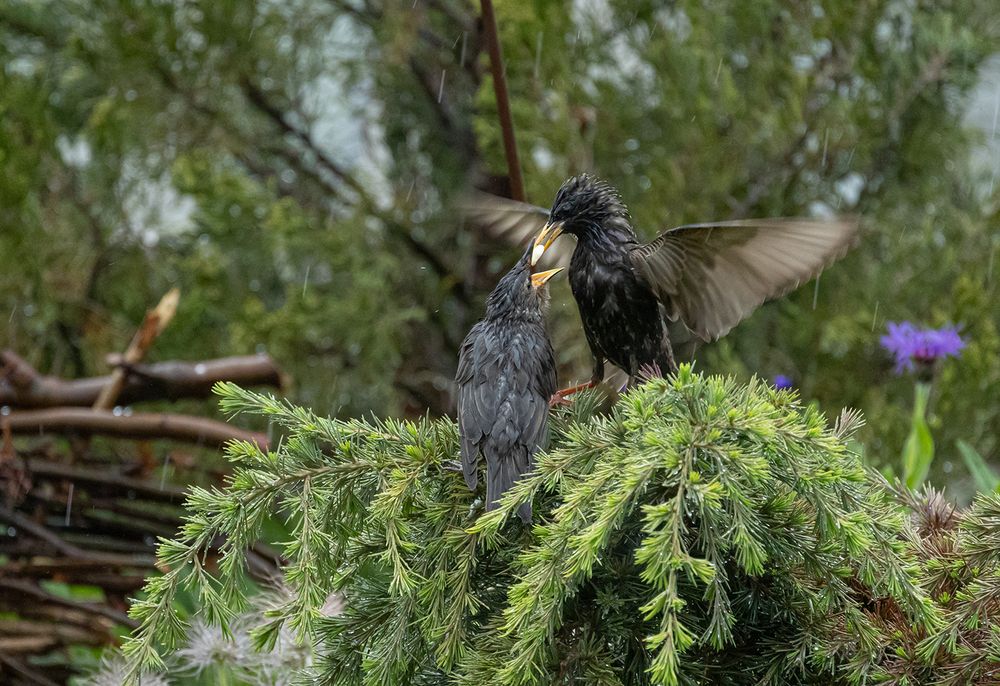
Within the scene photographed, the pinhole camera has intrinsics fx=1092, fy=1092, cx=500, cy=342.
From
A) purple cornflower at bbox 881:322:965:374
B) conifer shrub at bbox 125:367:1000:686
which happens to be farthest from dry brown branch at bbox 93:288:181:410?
purple cornflower at bbox 881:322:965:374

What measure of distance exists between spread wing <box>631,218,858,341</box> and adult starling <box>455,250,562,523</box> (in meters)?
0.21

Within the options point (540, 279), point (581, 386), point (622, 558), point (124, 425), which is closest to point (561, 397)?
point (581, 386)

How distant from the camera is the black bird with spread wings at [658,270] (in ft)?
5.82

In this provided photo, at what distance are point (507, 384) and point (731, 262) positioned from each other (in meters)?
0.48

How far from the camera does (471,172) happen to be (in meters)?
4.17

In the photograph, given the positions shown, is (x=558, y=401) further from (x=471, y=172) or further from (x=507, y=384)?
(x=471, y=172)

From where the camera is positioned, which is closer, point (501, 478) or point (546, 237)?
point (501, 478)

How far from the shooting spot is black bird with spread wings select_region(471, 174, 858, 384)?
69.9 inches

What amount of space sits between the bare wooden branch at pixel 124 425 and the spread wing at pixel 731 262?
865 millimetres

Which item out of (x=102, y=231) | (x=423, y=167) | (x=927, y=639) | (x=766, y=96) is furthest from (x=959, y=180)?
(x=927, y=639)

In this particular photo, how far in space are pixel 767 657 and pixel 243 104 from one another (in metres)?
3.11

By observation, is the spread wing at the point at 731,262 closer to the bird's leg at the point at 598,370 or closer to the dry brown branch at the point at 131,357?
the bird's leg at the point at 598,370

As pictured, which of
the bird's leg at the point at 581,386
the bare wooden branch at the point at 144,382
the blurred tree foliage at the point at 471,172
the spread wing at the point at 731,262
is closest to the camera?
the spread wing at the point at 731,262

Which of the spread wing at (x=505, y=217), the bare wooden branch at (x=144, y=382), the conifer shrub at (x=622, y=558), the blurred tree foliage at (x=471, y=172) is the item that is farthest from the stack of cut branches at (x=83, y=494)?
the conifer shrub at (x=622, y=558)
